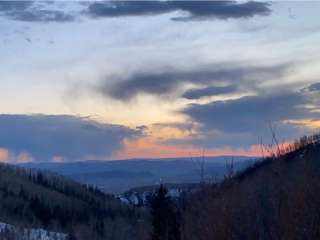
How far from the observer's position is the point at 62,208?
Answer: 136 m

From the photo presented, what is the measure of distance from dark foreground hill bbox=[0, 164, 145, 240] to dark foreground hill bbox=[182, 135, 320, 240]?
325 ft

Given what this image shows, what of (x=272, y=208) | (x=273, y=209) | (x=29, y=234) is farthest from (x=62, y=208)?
(x=273, y=209)

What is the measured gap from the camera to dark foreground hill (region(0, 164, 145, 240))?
120938mm

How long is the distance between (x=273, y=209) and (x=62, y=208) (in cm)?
12815

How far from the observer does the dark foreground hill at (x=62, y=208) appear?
12094 cm

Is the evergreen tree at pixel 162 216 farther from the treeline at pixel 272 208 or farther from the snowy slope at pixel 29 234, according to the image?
the snowy slope at pixel 29 234

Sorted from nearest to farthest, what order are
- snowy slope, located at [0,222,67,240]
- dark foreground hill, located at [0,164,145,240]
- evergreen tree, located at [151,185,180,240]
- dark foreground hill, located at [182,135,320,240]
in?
dark foreground hill, located at [182,135,320,240], evergreen tree, located at [151,185,180,240], snowy slope, located at [0,222,67,240], dark foreground hill, located at [0,164,145,240]

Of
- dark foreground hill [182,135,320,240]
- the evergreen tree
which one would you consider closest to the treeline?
dark foreground hill [182,135,320,240]

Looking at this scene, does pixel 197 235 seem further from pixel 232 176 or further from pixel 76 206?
pixel 76 206

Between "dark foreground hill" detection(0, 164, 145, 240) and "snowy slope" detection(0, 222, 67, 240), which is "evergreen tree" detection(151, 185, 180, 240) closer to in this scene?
"snowy slope" detection(0, 222, 67, 240)

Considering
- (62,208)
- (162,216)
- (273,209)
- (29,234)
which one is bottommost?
(29,234)

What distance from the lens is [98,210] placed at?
14038cm

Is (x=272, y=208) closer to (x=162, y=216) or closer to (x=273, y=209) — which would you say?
(x=273, y=209)

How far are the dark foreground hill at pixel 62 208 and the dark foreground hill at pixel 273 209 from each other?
99203mm
